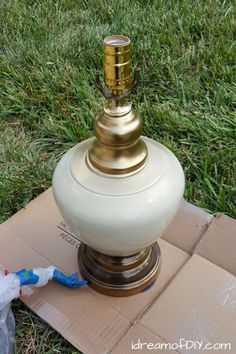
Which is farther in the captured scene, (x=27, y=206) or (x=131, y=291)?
(x=27, y=206)

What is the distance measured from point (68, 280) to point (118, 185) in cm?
31

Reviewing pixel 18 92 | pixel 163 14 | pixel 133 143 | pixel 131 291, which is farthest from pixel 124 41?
pixel 163 14

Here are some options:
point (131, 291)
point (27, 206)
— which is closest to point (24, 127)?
point (27, 206)

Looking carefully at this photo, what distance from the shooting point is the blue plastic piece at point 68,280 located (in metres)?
1.02

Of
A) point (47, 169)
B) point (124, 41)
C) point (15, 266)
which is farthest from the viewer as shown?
point (47, 169)

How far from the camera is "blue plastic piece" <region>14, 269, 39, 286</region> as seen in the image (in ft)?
3.22

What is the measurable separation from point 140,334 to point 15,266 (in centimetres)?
33

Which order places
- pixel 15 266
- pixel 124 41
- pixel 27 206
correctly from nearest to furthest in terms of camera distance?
pixel 124 41
pixel 15 266
pixel 27 206

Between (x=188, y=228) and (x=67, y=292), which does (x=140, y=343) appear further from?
(x=188, y=228)

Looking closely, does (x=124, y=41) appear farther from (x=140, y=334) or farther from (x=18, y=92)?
(x=18, y=92)

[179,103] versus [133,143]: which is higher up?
[133,143]

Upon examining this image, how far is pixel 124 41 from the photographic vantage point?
771 mm

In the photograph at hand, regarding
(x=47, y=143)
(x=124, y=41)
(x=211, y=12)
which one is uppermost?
(x=124, y=41)

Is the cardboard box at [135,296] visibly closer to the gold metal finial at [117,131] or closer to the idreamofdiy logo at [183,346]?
the idreamofdiy logo at [183,346]
